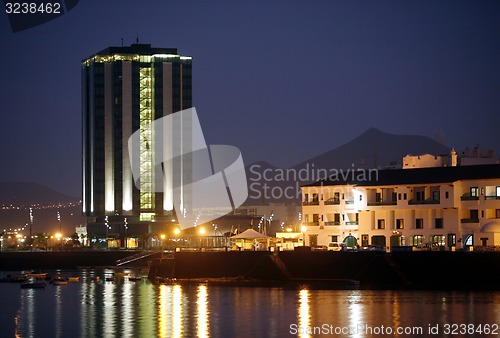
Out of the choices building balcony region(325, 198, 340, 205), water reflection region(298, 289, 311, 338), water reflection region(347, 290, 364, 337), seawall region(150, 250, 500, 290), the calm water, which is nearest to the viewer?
water reflection region(298, 289, 311, 338)

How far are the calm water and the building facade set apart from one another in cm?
8926

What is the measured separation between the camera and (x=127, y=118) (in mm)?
177250

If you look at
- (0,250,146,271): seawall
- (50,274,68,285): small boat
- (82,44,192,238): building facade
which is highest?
(82,44,192,238): building facade

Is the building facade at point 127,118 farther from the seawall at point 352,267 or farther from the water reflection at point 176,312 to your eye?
the water reflection at point 176,312

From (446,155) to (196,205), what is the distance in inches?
2888

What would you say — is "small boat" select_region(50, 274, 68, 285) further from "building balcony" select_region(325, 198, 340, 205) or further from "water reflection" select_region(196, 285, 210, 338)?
"building balcony" select_region(325, 198, 340, 205)

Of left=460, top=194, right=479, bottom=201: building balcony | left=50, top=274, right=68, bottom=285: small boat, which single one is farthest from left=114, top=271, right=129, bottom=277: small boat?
left=460, top=194, right=479, bottom=201: building balcony

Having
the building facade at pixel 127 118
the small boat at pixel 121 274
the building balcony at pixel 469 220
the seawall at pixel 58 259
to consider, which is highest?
the building facade at pixel 127 118

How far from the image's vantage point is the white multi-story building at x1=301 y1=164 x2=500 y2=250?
98.2 m

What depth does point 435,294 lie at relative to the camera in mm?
79562

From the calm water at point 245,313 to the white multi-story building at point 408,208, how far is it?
19154 millimetres

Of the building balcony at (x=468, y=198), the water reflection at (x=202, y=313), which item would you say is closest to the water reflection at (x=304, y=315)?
the water reflection at (x=202, y=313)

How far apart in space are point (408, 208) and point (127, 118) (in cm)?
8277

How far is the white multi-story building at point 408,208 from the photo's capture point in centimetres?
9819
